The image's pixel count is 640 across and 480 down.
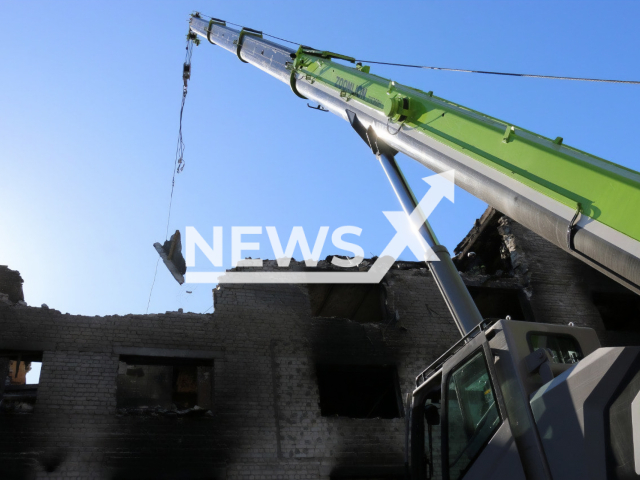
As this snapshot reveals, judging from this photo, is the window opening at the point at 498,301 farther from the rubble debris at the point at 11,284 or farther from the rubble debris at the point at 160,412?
the rubble debris at the point at 11,284

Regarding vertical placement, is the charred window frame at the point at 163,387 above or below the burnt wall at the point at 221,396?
above

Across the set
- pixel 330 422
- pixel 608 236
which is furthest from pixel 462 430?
pixel 330 422

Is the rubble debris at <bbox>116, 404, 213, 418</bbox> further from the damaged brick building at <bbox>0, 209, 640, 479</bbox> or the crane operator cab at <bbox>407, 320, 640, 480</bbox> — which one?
the crane operator cab at <bbox>407, 320, 640, 480</bbox>

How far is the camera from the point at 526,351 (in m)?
4.17

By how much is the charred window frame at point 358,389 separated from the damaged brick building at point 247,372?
50 millimetres

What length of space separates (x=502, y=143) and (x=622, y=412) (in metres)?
2.38

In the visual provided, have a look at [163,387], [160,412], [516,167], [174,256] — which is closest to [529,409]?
[516,167]

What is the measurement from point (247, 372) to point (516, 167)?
7.02m

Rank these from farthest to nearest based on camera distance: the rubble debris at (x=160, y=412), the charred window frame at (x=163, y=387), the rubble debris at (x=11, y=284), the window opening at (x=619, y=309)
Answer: the charred window frame at (x=163, y=387), the window opening at (x=619, y=309), the rubble debris at (x=11, y=284), the rubble debris at (x=160, y=412)

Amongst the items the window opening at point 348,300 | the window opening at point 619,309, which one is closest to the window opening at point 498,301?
the window opening at point 619,309

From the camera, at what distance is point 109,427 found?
913cm

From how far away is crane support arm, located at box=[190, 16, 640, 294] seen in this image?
11.9 ft

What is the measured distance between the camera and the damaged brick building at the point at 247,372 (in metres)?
8.97

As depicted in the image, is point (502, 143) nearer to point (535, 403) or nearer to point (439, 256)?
Result: point (439, 256)
